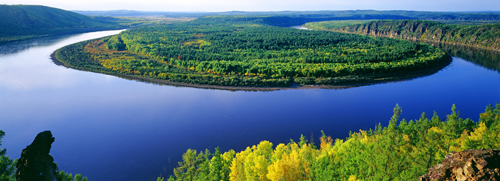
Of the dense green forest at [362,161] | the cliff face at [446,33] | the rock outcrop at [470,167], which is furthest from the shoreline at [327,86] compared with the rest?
the cliff face at [446,33]

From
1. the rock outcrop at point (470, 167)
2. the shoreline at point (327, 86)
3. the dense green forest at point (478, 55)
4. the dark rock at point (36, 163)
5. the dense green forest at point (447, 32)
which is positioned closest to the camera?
the rock outcrop at point (470, 167)

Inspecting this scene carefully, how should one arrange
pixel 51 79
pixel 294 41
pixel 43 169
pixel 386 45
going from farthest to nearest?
pixel 294 41, pixel 386 45, pixel 51 79, pixel 43 169

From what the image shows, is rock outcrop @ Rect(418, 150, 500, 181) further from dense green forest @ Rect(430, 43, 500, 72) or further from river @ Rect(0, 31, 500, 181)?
dense green forest @ Rect(430, 43, 500, 72)

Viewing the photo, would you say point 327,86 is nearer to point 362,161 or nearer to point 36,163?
point 362,161

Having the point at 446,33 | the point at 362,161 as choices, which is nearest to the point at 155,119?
the point at 362,161

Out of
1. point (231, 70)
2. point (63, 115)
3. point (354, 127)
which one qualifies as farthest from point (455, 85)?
point (63, 115)

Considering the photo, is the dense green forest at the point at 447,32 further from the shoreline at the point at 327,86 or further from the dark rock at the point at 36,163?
the dark rock at the point at 36,163

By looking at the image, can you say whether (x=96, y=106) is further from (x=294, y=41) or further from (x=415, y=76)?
(x=294, y=41)
